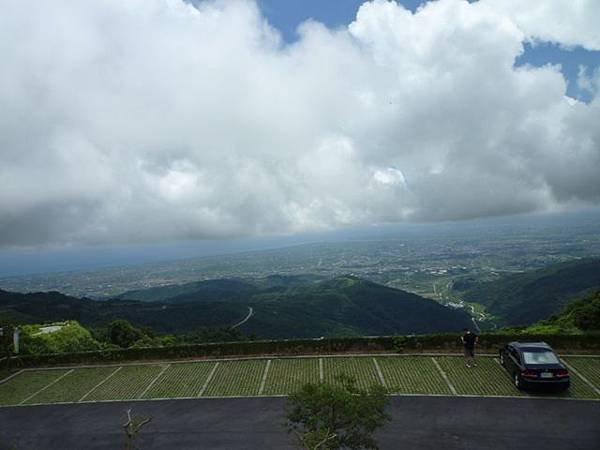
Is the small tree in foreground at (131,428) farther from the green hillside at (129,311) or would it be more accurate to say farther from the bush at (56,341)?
the green hillside at (129,311)

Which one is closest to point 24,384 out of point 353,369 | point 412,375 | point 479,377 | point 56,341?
point 56,341

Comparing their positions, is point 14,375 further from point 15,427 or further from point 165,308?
point 165,308


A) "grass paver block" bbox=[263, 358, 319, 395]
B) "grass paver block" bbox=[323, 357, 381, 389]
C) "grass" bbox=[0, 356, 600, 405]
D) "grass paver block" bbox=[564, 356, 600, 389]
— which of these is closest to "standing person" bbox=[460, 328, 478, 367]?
"grass" bbox=[0, 356, 600, 405]

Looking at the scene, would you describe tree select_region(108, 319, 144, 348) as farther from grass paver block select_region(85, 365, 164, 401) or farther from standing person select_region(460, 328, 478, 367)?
standing person select_region(460, 328, 478, 367)

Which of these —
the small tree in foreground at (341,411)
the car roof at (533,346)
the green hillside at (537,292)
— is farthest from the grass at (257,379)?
the green hillside at (537,292)

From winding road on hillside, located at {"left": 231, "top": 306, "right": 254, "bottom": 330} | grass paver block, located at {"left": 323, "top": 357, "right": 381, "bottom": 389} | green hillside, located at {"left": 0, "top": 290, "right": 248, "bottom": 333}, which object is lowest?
winding road on hillside, located at {"left": 231, "top": 306, "right": 254, "bottom": 330}

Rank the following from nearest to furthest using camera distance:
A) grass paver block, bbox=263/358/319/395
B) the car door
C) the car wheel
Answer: the car wheel → the car door → grass paver block, bbox=263/358/319/395

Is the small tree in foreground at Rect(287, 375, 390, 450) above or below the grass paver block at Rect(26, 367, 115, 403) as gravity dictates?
above
